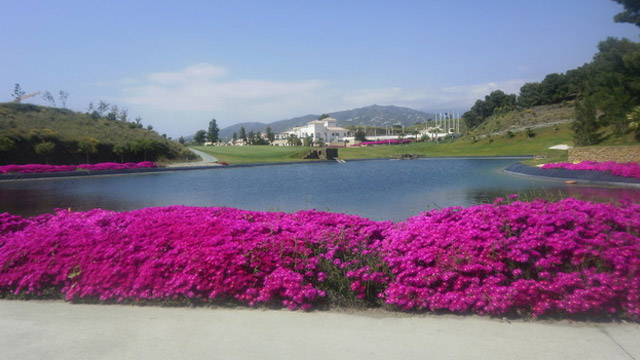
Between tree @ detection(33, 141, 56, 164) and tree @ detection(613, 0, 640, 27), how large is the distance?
41.5 metres

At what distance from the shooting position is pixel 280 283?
4.52 metres

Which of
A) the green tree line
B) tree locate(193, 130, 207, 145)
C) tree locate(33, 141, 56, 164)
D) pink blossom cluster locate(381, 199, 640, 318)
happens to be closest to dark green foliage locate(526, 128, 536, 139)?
the green tree line

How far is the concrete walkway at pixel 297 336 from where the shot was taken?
3402 millimetres

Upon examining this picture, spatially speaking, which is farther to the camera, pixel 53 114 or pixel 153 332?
pixel 53 114

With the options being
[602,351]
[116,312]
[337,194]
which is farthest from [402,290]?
[337,194]

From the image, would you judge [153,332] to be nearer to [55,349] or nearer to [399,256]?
[55,349]

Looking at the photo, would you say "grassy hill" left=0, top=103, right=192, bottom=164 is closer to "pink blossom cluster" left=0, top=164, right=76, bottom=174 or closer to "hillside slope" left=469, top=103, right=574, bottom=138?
"pink blossom cluster" left=0, top=164, right=76, bottom=174

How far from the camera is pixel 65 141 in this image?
135 feet

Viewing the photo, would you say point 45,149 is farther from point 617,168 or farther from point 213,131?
point 213,131

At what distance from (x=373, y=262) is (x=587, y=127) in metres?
30.3

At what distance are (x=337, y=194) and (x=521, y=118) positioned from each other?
63.1 m

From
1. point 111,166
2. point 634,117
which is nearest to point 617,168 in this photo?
point 634,117

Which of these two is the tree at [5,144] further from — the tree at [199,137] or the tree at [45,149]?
the tree at [199,137]

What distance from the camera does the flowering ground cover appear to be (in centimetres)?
418
